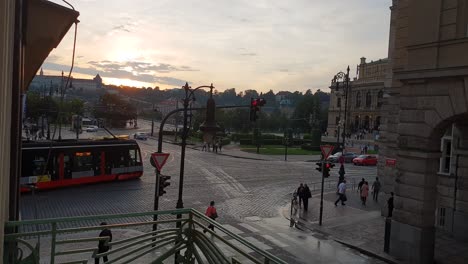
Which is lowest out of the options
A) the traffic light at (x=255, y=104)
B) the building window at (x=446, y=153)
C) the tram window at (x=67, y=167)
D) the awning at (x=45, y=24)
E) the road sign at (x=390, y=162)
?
the tram window at (x=67, y=167)

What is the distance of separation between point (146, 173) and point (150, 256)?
19.2 m

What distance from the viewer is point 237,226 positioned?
18047mm

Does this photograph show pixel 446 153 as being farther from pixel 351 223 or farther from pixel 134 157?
pixel 134 157

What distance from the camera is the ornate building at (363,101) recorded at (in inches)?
3322

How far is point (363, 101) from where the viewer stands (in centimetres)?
8738

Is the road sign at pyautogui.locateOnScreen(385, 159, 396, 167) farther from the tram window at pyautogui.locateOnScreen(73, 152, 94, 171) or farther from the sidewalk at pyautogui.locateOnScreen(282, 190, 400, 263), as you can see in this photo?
the tram window at pyautogui.locateOnScreen(73, 152, 94, 171)

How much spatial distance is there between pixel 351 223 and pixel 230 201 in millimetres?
7048

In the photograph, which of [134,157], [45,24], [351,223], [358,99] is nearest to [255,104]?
[351,223]

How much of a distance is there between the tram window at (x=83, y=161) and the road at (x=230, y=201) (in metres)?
1.17

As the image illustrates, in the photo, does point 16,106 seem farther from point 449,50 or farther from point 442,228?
point 442,228

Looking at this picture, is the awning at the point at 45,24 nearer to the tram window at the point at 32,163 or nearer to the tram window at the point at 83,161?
the tram window at the point at 32,163

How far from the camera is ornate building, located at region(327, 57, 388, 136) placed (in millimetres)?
84375

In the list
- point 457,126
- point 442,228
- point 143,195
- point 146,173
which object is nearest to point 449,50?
point 457,126

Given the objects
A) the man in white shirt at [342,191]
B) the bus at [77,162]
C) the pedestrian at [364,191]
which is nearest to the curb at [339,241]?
the man in white shirt at [342,191]
